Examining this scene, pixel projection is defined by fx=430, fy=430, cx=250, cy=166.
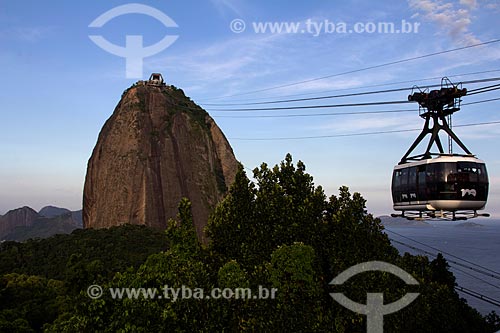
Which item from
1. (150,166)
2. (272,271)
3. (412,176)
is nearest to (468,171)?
(412,176)

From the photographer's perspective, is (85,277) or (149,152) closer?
(85,277)

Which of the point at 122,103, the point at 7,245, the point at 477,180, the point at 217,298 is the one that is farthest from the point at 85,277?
the point at 122,103

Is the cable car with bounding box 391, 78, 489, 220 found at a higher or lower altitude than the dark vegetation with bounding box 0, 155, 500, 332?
higher

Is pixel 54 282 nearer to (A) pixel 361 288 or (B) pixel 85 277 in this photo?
(B) pixel 85 277

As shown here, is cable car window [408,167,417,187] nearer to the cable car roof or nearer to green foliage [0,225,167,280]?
the cable car roof

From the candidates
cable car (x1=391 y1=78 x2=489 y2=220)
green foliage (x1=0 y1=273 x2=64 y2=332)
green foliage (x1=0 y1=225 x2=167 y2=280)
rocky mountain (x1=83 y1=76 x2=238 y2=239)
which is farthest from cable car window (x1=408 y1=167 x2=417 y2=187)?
rocky mountain (x1=83 y1=76 x2=238 y2=239)

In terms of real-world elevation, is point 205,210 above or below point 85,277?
above

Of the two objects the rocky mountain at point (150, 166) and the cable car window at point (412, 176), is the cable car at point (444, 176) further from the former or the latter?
the rocky mountain at point (150, 166)
